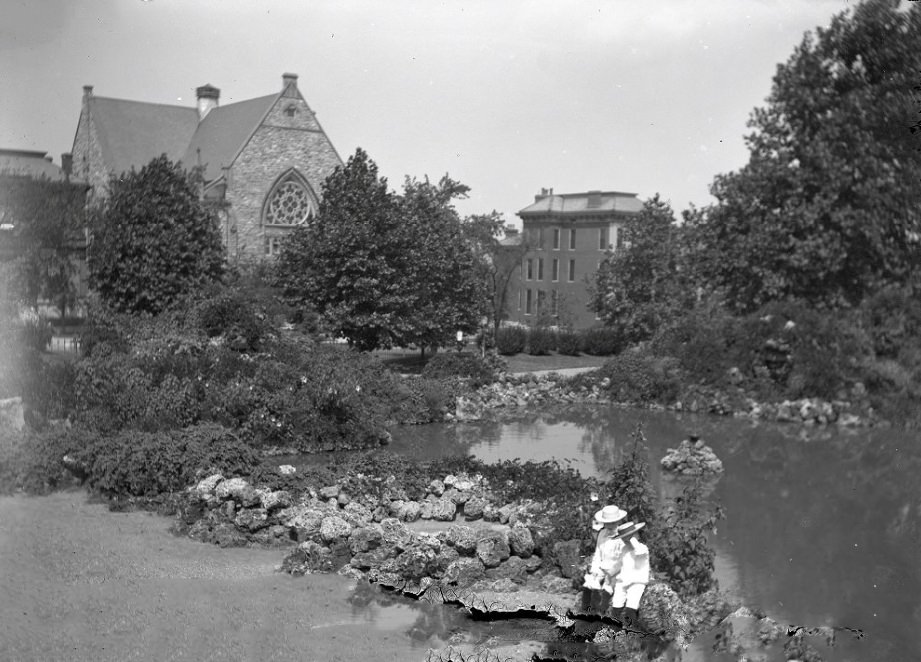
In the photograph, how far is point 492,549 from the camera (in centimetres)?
1234

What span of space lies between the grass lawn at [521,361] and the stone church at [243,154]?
12.5 metres

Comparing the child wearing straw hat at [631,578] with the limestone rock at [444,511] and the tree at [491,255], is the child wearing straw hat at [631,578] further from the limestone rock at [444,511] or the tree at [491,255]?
the tree at [491,255]

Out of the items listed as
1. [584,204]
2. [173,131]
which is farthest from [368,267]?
[584,204]

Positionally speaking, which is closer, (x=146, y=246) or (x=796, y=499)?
(x=796, y=499)

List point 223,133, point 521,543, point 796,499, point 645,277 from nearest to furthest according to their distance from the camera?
point 521,543 → point 796,499 → point 645,277 → point 223,133

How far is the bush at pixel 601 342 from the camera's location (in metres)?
48.8

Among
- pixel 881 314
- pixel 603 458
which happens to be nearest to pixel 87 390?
pixel 603 458

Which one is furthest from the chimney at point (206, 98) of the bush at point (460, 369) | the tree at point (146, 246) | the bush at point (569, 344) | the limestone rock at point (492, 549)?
the limestone rock at point (492, 549)

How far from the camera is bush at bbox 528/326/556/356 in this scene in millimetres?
48031

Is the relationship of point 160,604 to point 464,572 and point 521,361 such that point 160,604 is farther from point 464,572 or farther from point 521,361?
point 521,361

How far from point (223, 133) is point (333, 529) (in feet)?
155

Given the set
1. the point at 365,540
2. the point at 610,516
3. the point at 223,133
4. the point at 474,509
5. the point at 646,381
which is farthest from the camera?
the point at 223,133

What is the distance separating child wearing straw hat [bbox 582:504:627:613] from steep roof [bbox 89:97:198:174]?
156 ft

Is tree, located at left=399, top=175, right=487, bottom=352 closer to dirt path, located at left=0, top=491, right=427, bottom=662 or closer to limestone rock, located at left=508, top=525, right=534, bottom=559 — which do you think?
dirt path, located at left=0, top=491, right=427, bottom=662
